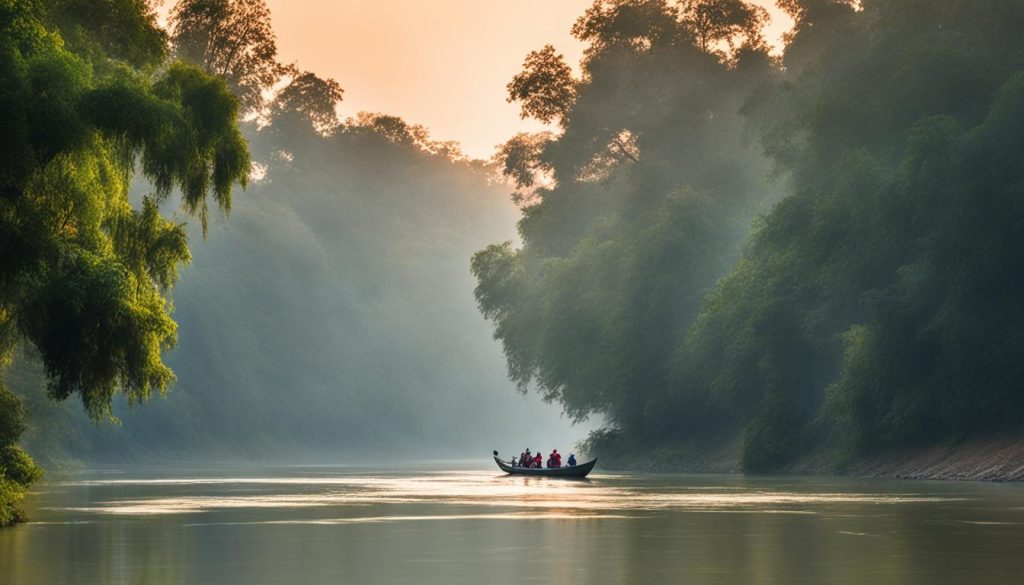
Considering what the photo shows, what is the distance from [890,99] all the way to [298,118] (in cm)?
11057

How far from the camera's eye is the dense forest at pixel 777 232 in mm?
65688

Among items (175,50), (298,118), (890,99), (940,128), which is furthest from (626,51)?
(298,118)

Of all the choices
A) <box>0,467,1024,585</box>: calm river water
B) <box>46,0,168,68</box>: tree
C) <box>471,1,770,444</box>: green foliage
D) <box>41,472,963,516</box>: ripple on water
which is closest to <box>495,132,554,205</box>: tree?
<box>471,1,770,444</box>: green foliage

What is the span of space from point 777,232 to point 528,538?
4940 centimetres

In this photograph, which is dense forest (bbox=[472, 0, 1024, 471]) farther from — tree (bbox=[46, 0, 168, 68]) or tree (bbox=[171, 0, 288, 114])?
tree (bbox=[46, 0, 168, 68])

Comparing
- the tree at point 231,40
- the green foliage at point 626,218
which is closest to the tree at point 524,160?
the green foliage at point 626,218

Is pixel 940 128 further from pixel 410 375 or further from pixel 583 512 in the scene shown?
pixel 410 375

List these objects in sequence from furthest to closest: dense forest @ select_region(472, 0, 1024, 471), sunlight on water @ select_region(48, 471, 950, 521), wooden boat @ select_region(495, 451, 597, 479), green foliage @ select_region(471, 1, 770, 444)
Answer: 1. green foliage @ select_region(471, 1, 770, 444)
2. wooden boat @ select_region(495, 451, 597, 479)
3. dense forest @ select_region(472, 0, 1024, 471)
4. sunlight on water @ select_region(48, 471, 950, 521)

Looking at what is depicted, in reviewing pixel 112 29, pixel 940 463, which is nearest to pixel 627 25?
pixel 940 463

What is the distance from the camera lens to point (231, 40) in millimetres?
112125

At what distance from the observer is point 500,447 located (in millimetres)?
188125

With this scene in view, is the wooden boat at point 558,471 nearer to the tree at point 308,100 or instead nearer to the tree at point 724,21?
the tree at point 724,21

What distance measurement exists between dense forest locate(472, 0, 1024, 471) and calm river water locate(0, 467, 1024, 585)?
12515mm

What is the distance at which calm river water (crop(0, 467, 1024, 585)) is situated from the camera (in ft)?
78.2
